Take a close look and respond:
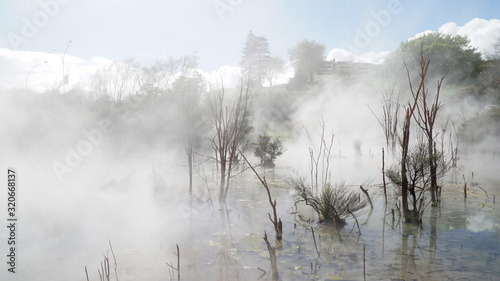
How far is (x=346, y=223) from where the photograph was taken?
594 cm

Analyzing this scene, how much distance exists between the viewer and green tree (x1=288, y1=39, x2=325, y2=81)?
45438 mm

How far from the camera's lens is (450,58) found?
101 feet

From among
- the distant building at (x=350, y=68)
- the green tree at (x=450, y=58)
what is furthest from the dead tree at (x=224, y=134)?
the distant building at (x=350, y=68)

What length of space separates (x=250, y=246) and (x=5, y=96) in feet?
75.4

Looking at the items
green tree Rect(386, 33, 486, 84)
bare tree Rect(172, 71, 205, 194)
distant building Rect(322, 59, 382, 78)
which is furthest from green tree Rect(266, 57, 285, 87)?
bare tree Rect(172, 71, 205, 194)

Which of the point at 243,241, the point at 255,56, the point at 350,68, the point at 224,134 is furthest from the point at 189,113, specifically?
the point at 255,56

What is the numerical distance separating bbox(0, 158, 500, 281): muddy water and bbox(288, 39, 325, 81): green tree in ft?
128

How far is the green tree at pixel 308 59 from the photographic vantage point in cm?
4544

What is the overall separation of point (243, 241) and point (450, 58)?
110ft

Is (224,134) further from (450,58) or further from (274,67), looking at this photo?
(274,67)

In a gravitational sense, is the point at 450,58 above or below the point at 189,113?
above

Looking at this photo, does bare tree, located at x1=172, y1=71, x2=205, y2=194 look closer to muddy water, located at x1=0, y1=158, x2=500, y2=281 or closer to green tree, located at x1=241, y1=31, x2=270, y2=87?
muddy water, located at x1=0, y1=158, x2=500, y2=281

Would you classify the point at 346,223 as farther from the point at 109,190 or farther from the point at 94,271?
the point at 109,190

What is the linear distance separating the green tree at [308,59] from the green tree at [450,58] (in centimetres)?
1432
